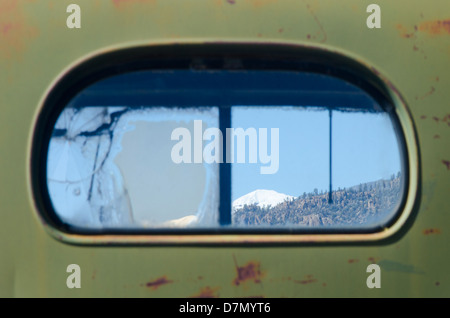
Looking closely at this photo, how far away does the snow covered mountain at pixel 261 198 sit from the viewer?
1.62 metres

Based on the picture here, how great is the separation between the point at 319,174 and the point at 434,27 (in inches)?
23.6

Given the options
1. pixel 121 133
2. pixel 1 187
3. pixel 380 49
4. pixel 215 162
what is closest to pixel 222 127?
pixel 215 162

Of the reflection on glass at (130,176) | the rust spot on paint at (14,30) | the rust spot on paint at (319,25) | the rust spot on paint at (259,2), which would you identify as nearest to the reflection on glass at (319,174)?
the reflection on glass at (130,176)

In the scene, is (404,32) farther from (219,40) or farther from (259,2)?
(219,40)

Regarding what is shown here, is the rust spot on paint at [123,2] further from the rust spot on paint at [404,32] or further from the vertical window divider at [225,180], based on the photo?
the rust spot on paint at [404,32]

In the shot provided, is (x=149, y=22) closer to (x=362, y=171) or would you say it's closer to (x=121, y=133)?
(x=121, y=133)

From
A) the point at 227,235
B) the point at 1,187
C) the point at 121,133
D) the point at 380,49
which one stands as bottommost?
the point at 227,235

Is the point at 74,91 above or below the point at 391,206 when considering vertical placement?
above

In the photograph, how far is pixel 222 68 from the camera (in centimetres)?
167

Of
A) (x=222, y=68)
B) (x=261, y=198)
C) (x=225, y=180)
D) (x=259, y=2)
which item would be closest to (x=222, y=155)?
(x=225, y=180)

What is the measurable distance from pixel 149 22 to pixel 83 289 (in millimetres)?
843

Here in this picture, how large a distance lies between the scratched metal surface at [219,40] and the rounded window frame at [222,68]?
23 mm

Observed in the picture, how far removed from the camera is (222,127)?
5.33 ft

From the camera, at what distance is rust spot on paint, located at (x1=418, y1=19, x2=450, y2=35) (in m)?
1.68
